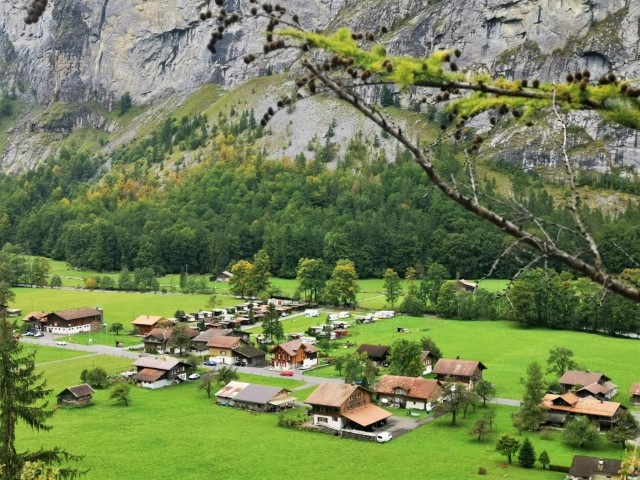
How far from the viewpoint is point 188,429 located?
36.5 meters

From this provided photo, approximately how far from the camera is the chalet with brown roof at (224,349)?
53.2 meters

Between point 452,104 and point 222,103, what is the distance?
157 meters

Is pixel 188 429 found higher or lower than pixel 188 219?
lower

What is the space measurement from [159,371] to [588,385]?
25957 mm

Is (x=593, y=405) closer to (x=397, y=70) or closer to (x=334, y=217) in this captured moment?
(x=397, y=70)

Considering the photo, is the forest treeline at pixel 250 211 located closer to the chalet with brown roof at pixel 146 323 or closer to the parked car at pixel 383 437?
the chalet with brown roof at pixel 146 323

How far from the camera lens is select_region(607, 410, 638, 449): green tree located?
33406mm

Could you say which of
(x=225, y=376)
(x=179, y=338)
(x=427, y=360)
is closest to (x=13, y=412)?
(x=225, y=376)

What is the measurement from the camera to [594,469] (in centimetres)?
2873

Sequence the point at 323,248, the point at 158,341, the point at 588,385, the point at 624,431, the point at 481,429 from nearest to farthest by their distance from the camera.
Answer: the point at 624,431 → the point at 481,429 → the point at 588,385 → the point at 158,341 → the point at 323,248

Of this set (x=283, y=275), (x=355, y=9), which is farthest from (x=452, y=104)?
(x=355, y=9)

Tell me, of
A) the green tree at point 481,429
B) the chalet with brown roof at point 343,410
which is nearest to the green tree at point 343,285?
the chalet with brown roof at point 343,410

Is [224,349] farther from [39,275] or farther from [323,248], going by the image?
[323,248]

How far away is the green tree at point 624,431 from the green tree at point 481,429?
5483mm
